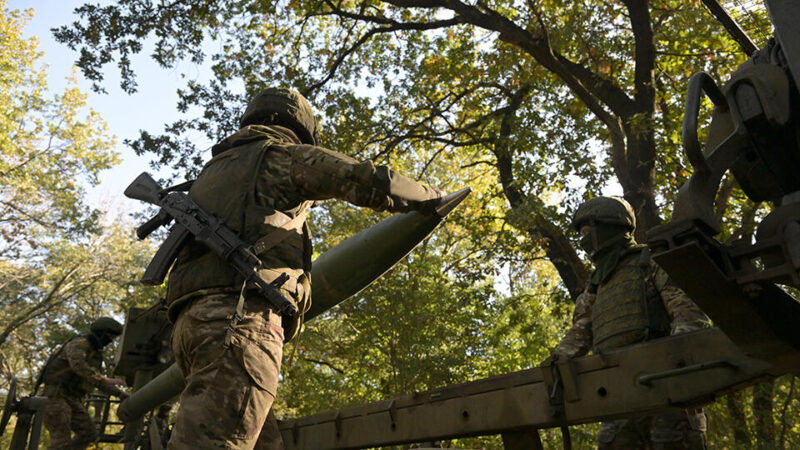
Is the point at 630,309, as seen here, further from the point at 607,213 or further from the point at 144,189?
the point at 144,189

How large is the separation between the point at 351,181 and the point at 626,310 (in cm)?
212

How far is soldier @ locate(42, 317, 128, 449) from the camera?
8.46m

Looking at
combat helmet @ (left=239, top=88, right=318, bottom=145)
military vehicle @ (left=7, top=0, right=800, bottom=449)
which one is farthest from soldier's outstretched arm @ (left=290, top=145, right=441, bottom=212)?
military vehicle @ (left=7, top=0, right=800, bottom=449)

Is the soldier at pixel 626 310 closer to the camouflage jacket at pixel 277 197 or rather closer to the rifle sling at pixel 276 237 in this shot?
the camouflage jacket at pixel 277 197

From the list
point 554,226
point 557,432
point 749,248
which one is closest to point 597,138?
point 554,226

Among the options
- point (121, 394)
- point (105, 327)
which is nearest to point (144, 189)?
point (121, 394)

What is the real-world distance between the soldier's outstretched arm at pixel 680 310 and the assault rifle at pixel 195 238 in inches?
82.4

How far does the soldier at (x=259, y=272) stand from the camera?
8.03ft

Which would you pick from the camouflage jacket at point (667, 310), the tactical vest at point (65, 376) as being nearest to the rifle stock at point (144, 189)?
the camouflage jacket at point (667, 310)

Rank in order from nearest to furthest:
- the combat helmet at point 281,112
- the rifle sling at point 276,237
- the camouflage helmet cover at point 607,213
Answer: the rifle sling at point 276,237
the combat helmet at point 281,112
the camouflage helmet cover at point 607,213

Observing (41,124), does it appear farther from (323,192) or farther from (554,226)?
(323,192)

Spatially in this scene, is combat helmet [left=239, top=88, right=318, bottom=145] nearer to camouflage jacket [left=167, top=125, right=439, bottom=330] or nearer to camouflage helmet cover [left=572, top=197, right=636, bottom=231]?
camouflage jacket [left=167, top=125, right=439, bottom=330]

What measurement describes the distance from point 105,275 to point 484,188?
56.6 feet

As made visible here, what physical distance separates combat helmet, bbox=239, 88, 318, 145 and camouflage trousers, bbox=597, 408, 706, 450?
2.63 metres
